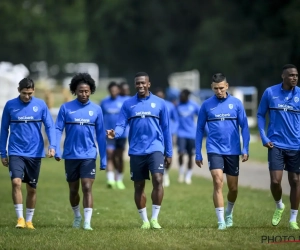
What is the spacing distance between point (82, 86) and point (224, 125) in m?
2.30

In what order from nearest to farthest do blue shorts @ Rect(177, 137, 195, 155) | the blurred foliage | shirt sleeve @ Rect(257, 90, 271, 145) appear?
shirt sleeve @ Rect(257, 90, 271, 145), blue shorts @ Rect(177, 137, 195, 155), the blurred foliage

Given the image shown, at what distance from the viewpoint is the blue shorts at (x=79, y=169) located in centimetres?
1399

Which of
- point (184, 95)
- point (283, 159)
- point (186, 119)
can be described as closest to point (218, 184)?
point (283, 159)

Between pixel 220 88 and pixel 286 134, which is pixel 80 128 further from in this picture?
pixel 286 134

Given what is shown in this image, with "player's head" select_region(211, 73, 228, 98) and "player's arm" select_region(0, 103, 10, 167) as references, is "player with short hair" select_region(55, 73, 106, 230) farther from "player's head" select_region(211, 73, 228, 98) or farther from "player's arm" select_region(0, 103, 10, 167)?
"player's head" select_region(211, 73, 228, 98)

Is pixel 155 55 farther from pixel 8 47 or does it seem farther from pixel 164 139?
pixel 164 139

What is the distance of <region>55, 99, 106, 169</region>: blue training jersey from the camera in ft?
46.0

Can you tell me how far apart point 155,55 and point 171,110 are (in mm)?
56513

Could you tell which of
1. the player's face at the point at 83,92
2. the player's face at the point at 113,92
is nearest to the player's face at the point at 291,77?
the player's face at the point at 83,92

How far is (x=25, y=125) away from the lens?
47.3 feet

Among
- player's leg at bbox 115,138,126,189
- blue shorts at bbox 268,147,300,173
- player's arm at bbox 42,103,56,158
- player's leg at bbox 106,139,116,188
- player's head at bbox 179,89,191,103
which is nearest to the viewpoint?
blue shorts at bbox 268,147,300,173

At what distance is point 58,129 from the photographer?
14102mm

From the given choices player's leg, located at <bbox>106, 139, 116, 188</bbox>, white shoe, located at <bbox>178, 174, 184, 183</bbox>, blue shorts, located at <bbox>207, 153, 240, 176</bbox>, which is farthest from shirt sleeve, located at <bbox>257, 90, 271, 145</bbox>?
white shoe, located at <bbox>178, 174, 184, 183</bbox>

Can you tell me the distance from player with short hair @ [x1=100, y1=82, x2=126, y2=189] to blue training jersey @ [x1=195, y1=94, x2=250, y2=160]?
8.36 meters
